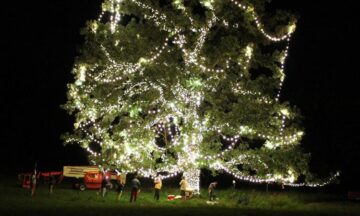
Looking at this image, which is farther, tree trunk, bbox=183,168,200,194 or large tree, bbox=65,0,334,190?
tree trunk, bbox=183,168,200,194

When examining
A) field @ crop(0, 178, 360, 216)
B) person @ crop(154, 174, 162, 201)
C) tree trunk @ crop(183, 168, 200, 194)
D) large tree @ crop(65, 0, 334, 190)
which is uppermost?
large tree @ crop(65, 0, 334, 190)

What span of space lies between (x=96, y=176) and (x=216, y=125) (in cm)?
756

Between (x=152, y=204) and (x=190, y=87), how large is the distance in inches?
219

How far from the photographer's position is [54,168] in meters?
41.4

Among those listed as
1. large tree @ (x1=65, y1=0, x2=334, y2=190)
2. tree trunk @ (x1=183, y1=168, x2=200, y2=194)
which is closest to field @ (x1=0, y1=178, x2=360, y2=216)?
tree trunk @ (x1=183, y1=168, x2=200, y2=194)

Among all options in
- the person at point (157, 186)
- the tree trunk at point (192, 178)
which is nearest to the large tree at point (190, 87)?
the tree trunk at point (192, 178)

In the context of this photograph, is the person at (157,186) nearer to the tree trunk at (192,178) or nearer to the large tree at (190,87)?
the large tree at (190,87)

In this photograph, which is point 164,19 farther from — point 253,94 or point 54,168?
point 54,168

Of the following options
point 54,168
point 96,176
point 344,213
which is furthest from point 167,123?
point 54,168

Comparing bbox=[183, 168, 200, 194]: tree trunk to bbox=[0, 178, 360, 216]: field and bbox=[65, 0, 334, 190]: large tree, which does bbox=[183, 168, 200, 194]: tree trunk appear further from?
bbox=[0, 178, 360, 216]: field

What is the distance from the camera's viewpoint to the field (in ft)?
56.8

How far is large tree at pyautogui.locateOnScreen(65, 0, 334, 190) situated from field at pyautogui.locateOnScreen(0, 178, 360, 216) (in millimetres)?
1685

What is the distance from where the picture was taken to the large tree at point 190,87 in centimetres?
2395

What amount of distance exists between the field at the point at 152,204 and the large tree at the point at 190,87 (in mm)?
1685
